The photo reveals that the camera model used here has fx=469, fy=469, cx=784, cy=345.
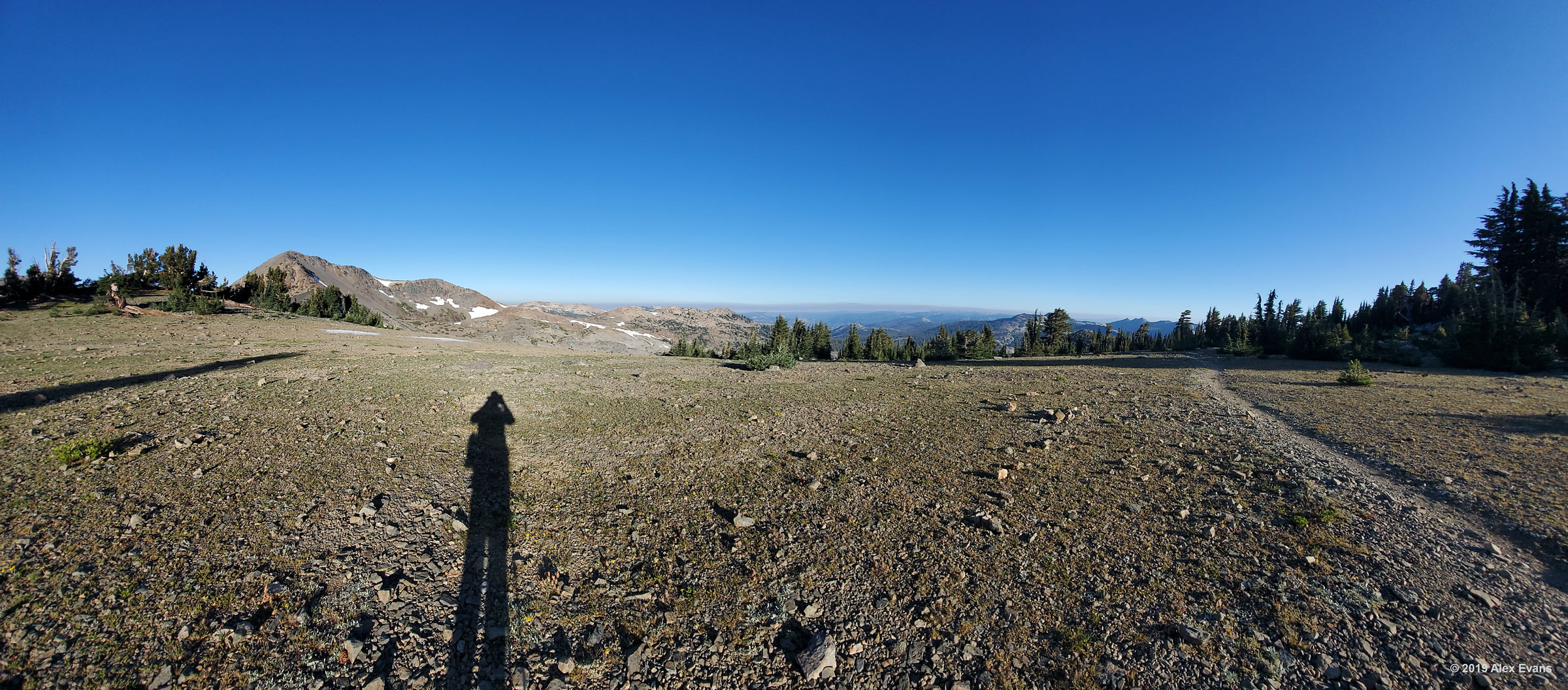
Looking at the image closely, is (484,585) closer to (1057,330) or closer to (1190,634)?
(1190,634)

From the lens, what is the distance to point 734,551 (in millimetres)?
5906

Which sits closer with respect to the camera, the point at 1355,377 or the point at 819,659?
the point at 819,659

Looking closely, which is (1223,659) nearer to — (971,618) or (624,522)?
(971,618)

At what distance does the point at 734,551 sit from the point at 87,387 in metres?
15.5

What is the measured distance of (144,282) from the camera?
1237 inches

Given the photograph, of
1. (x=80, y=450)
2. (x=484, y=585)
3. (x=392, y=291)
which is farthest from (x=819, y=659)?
(x=392, y=291)

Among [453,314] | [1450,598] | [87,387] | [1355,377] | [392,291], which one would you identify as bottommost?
[1450,598]

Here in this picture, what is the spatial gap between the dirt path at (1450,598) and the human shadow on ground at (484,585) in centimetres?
717

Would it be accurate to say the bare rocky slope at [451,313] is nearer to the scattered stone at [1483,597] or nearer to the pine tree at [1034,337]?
the pine tree at [1034,337]

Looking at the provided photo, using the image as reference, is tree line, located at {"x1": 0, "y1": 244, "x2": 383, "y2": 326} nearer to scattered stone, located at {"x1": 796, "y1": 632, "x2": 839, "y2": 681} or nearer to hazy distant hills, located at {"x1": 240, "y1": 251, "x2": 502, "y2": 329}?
scattered stone, located at {"x1": 796, "y1": 632, "x2": 839, "y2": 681}

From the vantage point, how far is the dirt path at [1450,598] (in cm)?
396

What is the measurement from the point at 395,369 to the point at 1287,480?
23.0m

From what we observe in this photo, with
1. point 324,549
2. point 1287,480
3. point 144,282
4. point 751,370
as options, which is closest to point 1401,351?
point 1287,480

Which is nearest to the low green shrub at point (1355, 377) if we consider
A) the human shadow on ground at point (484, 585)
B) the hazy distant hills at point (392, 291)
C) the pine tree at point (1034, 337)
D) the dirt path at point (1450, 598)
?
the dirt path at point (1450, 598)
